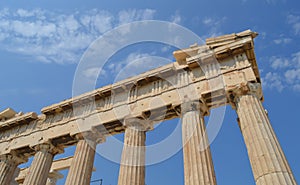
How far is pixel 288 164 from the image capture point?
39.2ft

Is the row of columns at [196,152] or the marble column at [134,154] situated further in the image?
the marble column at [134,154]

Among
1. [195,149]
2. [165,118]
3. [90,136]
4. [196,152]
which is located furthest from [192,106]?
[90,136]

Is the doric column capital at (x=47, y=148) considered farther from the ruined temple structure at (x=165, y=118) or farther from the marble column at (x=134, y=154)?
the marble column at (x=134, y=154)

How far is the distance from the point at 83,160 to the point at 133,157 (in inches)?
159

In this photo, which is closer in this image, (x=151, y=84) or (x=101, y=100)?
(x=151, y=84)

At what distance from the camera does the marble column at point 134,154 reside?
15.0 m

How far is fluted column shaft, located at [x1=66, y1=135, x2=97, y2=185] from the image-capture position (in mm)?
16656

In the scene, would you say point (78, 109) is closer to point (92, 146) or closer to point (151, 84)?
point (92, 146)

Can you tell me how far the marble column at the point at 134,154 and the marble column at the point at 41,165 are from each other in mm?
6858

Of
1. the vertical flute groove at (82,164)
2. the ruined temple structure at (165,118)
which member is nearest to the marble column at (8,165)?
the ruined temple structure at (165,118)

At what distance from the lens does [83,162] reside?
17500 millimetres

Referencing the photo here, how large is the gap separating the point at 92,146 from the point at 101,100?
3.88 metres

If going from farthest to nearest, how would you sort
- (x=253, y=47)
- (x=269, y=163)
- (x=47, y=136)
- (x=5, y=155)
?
Answer: (x=5, y=155) → (x=47, y=136) → (x=253, y=47) → (x=269, y=163)

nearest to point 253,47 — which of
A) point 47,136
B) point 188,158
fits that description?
point 188,158
